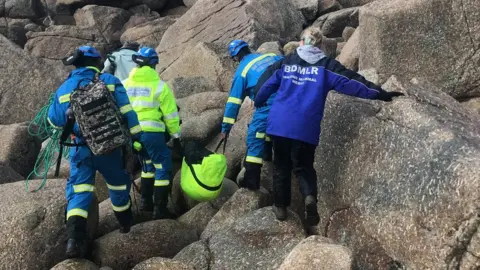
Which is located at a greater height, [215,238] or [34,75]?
[215,238]

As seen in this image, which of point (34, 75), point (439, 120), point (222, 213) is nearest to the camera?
point (439, 120)

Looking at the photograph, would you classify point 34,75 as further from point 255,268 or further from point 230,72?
point 255,268

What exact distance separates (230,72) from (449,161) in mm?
9428

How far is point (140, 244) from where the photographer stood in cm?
714

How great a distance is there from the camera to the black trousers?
6840 millimetres

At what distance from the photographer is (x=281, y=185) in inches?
275

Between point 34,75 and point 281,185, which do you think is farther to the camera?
point 34,75

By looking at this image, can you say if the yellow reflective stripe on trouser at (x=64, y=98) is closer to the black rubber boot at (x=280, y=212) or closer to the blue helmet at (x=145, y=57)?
the blue helmet at (x=145, y=57)

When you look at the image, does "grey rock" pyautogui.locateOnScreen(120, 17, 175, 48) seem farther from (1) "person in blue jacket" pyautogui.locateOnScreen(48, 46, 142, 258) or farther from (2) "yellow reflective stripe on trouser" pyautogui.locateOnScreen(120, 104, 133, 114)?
(2) "yellow reflective stripe on trouser" pyautogui.locateOnScreen(120, 104, 133, 114)

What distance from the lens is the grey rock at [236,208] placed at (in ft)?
24.6

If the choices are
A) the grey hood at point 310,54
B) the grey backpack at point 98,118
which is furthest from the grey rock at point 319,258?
the grey backpack at point 98,118

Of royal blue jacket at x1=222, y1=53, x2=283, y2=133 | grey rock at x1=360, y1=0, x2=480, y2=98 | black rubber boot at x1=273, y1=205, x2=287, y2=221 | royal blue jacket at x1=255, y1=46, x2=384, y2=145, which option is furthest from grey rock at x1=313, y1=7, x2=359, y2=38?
black rubber boot at x1=273, y1=205, x2=287, y2=221

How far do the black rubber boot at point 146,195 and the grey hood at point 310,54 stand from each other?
3.72 meters

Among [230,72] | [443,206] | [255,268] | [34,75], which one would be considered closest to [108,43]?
[34,75]
